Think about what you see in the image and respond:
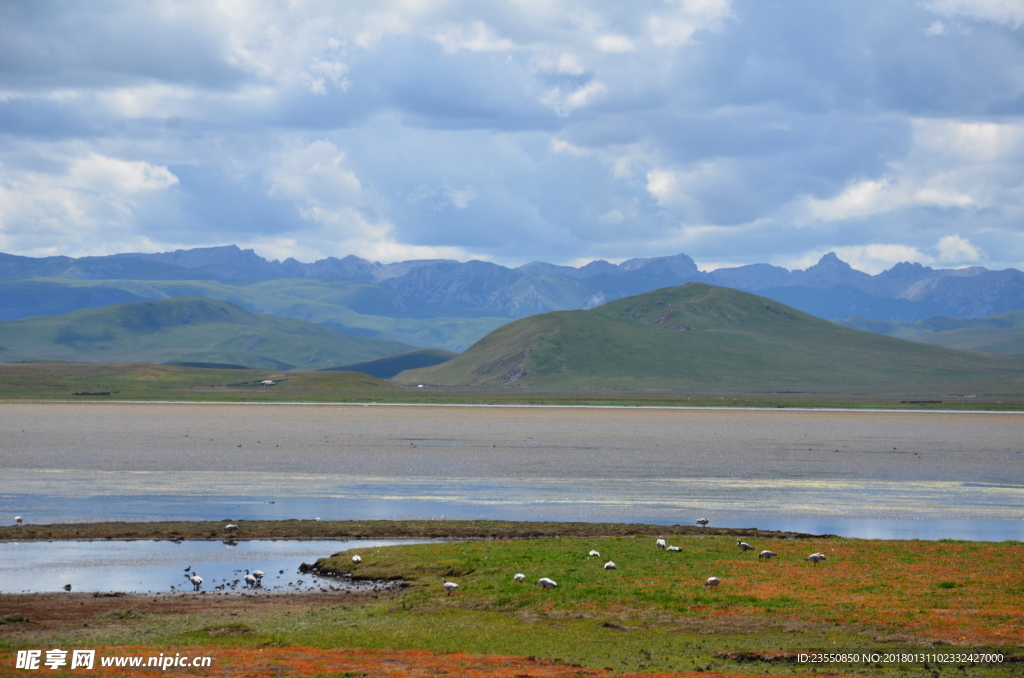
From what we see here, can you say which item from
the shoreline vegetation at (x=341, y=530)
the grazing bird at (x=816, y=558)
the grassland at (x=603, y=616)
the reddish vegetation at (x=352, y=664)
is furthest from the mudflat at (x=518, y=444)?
the reddish vegetation at (x=352, y=664)

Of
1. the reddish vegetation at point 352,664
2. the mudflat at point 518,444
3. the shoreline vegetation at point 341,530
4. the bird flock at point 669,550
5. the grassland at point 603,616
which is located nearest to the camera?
the reddish vegetation at point 352,664

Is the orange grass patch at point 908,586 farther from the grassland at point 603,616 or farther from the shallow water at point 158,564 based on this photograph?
the shallow water at point 158,564

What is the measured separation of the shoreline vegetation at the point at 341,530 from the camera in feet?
120

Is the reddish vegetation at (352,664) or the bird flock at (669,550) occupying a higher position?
the bird flock at (669,550)

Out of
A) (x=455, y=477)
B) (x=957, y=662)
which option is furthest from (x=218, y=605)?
(x=455, y=477)

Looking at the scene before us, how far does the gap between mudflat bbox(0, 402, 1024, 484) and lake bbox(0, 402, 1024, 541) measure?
0.98ft

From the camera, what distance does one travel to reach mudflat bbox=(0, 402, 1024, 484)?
62594 millimetres

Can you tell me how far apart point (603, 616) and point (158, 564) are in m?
16.2

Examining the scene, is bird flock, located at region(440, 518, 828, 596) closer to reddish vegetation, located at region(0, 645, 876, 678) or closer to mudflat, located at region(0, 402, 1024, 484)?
reddish vegetation, located at region(0, 645, 876, 678)

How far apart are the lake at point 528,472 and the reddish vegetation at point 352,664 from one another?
21620mm

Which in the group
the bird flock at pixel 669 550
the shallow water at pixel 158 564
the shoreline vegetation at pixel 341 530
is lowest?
the shallow water at pixel 158 564

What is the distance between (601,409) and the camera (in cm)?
14575

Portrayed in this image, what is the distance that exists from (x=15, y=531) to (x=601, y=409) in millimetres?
113917

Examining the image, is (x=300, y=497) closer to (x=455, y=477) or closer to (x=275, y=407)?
(x=455, y=477)
